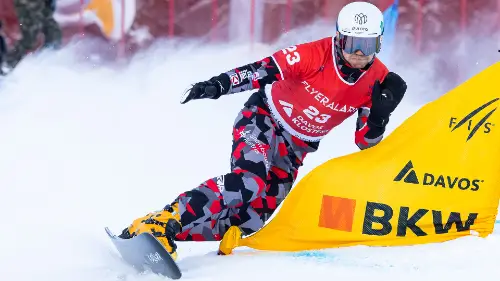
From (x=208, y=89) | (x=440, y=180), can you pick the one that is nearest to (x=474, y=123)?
(x=440, y=180)

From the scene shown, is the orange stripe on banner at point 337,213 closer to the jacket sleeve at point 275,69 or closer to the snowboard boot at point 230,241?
the snowboard boot at point 230,241

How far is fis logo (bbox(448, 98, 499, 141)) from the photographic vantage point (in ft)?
12.4

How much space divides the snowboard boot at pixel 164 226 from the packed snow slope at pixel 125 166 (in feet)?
0.42

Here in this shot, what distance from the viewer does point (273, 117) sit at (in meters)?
4.22

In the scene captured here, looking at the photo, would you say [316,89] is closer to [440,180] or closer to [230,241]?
[440,180]

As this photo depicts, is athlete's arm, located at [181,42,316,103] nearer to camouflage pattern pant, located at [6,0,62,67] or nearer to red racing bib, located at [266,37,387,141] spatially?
red racing bib, located at [266,37,387,141]

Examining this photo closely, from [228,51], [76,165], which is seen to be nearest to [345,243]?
[76,165]

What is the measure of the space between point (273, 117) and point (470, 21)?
16.4 ft

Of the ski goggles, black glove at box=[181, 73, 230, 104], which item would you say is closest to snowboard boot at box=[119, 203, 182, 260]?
black glove at box=[181, 73, 230, 104]

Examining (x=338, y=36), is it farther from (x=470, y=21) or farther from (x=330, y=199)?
(x=470, y=21)

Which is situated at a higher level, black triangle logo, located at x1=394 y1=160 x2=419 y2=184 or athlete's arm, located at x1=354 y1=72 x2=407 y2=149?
athlete's arm, located at x1=354 y1=72 x2=407 y2=149

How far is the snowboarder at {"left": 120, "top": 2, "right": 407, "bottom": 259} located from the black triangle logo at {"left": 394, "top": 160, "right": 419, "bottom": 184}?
0.23 metres

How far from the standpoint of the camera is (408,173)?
3.83 meters

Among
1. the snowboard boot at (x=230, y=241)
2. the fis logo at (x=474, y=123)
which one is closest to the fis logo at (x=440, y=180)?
the fis logo at (x=474, y=123)
